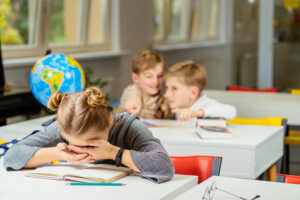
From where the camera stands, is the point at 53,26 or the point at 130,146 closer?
the point at 130,146

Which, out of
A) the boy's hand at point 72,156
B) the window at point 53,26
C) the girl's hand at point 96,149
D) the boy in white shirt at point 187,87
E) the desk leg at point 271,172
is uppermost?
the window at point 53,26

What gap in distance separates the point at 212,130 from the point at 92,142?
1.16 metres

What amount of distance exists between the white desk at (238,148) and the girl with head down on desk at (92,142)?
726 millimetres

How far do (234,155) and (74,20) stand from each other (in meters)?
3.79

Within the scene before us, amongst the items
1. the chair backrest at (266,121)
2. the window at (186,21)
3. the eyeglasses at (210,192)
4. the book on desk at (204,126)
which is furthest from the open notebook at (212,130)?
the window at (186,21)

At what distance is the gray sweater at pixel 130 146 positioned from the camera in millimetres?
2020

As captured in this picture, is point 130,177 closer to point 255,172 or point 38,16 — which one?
point 255,172

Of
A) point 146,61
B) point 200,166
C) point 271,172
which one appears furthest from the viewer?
point 146,61

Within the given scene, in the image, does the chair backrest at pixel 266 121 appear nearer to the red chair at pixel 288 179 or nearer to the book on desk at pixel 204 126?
the book on desk at pixel 204 126

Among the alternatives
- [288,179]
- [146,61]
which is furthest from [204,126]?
[288,179]

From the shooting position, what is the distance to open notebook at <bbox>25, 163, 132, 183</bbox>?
1978 millimetres

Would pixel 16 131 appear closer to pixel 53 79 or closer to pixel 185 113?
pixel 53 79

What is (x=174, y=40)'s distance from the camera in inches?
330

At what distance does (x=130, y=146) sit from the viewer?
2203mm
